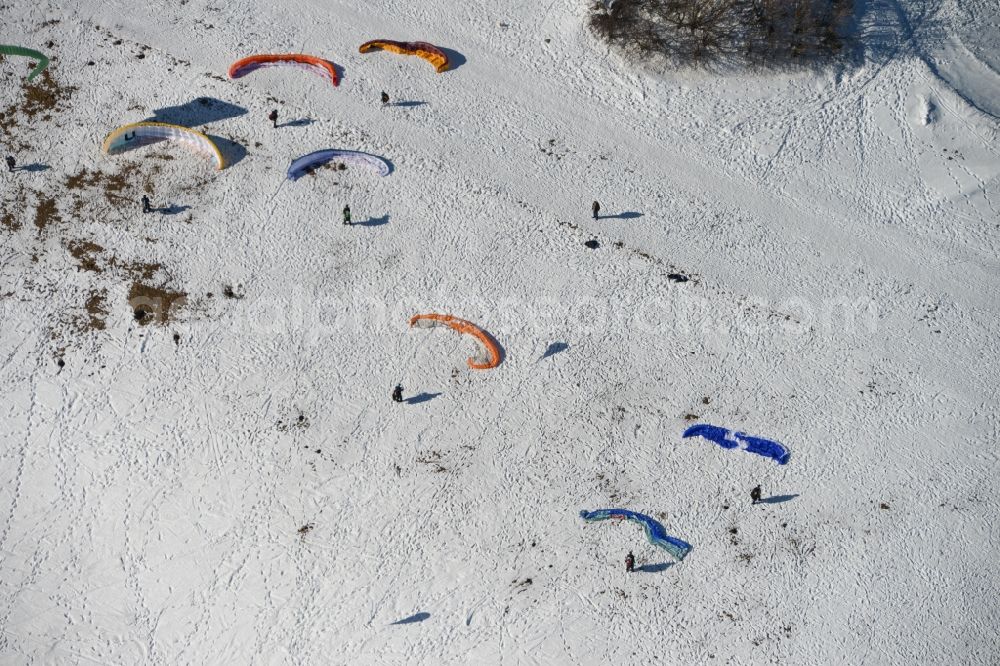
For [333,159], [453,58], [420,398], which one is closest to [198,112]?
[333,159]

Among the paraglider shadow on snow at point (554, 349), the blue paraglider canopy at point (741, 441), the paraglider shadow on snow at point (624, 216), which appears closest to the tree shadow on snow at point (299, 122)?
the paraglider shadow on snow at point (624, 216)

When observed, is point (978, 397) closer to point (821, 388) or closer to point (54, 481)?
point (821, 388)

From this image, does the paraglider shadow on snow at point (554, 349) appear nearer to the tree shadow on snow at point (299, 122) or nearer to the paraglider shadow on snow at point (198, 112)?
the tree shadow on snow at point (299, 122)

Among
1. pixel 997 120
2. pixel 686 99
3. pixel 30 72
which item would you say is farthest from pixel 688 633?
pixel 30 72

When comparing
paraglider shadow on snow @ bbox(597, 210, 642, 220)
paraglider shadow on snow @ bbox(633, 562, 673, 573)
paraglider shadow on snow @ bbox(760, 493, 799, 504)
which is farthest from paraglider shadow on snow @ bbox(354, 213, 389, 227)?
paraglider shadow on snow @ bbox(760, 493, 799, 504)

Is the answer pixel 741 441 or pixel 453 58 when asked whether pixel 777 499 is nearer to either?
pixel 741 441
